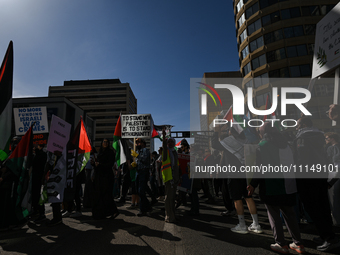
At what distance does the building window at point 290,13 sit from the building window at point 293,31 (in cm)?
163

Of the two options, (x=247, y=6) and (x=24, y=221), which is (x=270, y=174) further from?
(x=247, y=6)

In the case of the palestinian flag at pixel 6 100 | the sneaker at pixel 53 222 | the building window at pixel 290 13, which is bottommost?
the sneaker at pixel 53 222

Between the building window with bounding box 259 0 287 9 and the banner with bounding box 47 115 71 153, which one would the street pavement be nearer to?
the banner with bounding box 47 115 71 153

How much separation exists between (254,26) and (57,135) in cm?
3406

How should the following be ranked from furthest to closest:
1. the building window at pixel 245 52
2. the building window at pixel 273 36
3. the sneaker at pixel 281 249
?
the building window at pixel 245 52 < the building window at pixel 273 36 < the sneaker at pixel 281 249

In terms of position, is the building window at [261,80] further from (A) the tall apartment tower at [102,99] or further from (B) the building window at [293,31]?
(A) the tall apartment tower at [102,99]

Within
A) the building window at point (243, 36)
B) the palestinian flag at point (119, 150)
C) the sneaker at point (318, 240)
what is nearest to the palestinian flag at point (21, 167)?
the palestinian flag at point (119, 150)

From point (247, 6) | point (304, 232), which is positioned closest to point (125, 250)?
point (304, 232)

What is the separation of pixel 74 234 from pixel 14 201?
1.58 metres

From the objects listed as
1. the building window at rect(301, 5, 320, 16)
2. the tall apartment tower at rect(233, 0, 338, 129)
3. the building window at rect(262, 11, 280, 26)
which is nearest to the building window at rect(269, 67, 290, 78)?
the tall apartment tower at rect(233, 0, 338, 129)

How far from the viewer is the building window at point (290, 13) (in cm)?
2956

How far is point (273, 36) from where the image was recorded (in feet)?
98.9

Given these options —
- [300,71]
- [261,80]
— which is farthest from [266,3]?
[300,71]

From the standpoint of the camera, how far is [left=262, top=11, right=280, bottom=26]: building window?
30.1 meters
